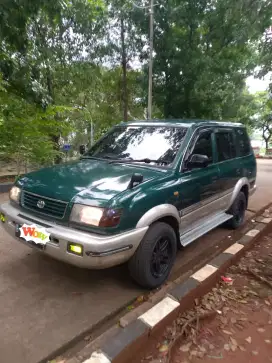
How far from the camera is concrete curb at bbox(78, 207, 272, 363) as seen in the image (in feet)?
6.25

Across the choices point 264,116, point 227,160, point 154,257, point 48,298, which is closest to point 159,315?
point 154,257

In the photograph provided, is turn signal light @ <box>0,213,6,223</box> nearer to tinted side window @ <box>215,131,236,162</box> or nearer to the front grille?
the front grille

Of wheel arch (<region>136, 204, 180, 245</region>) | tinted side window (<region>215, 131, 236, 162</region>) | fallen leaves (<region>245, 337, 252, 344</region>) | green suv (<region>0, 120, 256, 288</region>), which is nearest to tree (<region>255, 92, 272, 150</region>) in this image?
tinted side window (<region>215, 131, 236, 162</region>)

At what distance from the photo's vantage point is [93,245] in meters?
2.18

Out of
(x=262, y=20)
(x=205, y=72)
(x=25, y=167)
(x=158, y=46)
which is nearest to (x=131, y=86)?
(x=158, y=46)

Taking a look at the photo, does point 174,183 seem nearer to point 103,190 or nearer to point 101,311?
point 103,190

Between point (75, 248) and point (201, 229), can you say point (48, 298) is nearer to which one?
point (75, 248)

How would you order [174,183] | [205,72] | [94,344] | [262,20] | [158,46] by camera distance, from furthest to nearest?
[158,46] → [205,72] → [262,20] → [174,183] → [94,344]

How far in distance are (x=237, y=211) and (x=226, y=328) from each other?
2.40 metres

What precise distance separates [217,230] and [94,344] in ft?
9.95

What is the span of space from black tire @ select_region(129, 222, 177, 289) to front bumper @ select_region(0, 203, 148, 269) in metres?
0.11

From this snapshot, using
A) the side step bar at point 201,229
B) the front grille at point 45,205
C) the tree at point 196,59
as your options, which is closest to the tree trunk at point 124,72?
the tree at point 196,59

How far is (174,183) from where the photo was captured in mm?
2826

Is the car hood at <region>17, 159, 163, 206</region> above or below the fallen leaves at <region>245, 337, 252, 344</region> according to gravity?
above
